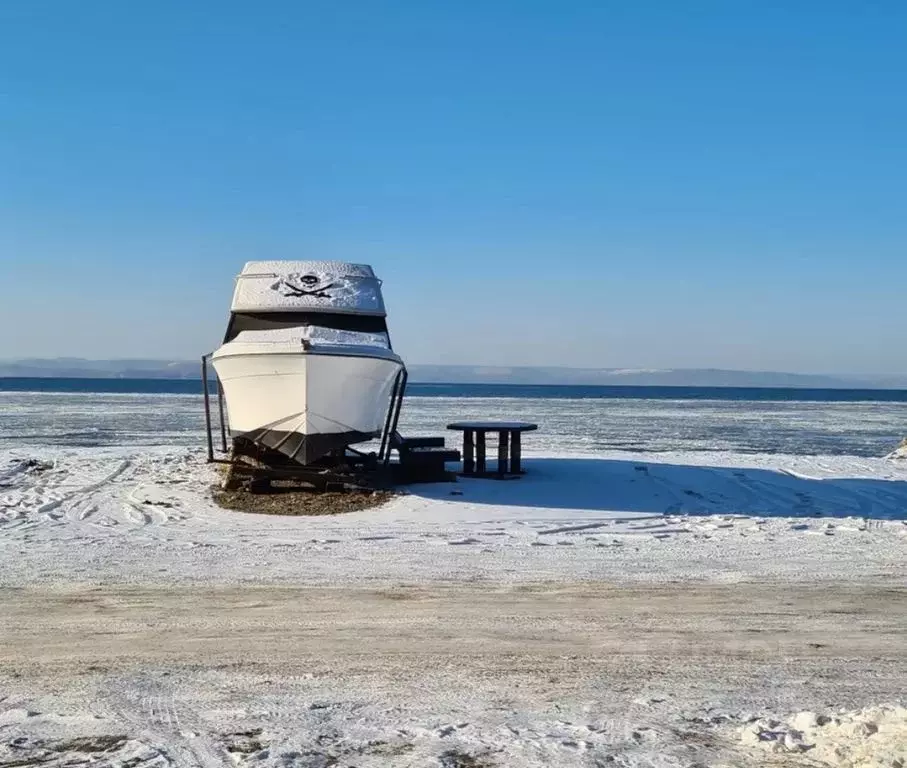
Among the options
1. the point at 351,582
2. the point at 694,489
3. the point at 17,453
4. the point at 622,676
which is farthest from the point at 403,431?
the point at 622,676

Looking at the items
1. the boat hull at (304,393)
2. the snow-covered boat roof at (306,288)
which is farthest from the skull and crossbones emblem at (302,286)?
the boat hull at (304,393)

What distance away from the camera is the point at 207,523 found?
10.3 meters

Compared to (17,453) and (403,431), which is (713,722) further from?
(403,431)

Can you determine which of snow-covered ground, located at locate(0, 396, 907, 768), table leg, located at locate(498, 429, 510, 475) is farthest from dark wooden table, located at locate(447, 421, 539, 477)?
snow-covered ground, located at locate(0, 396, 907, 768)

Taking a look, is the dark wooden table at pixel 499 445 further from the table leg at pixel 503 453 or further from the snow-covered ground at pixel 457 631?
the snow-covered ground at pixel 457 631

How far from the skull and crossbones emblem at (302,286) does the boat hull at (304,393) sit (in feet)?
6.74

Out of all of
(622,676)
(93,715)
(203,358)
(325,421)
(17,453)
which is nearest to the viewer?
(93,715)

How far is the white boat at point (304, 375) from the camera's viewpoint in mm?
12172

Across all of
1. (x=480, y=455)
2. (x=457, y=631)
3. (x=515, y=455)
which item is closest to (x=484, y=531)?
(x=457, y=631)

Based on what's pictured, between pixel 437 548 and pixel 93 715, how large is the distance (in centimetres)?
478

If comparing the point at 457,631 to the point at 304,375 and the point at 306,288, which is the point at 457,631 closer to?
the point at 304,375

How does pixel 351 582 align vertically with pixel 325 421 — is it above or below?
below

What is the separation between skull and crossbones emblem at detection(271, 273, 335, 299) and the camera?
14.8 meters

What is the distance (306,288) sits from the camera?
14914mm
